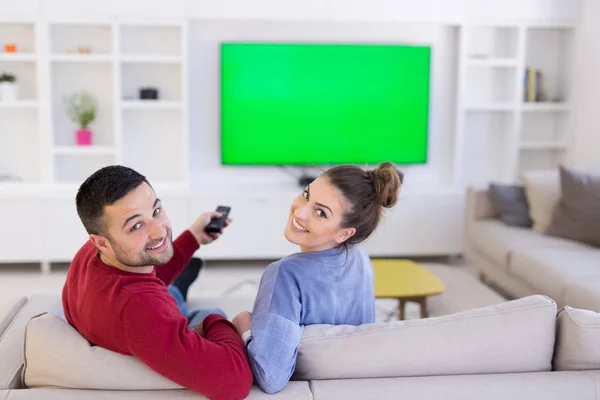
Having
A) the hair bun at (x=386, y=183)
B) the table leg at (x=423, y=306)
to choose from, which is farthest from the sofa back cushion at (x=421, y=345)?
the table leg at (x=423, y=306)

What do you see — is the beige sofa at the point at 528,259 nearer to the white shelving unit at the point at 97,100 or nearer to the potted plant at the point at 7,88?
the white shelving unit at the point at 97,100

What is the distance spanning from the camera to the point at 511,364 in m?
1.69

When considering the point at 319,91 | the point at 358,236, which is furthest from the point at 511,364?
the point at 319,91

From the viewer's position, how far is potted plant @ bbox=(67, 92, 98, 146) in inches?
203

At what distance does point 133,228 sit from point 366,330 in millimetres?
567

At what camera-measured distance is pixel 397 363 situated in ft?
5.45

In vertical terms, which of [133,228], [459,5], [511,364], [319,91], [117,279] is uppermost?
[459,5]

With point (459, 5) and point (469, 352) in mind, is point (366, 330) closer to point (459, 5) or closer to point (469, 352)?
point (469, 352)

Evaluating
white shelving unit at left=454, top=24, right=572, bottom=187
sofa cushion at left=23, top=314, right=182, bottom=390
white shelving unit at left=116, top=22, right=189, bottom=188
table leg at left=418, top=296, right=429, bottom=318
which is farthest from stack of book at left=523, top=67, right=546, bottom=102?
sofa cushion at left=23, top=314, right=182, bottom=390

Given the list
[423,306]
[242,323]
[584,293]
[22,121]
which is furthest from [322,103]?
[242,323]

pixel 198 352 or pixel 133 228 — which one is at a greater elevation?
pixel 133 228

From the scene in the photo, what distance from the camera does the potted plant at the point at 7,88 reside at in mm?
5031

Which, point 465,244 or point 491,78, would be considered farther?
point 491,78

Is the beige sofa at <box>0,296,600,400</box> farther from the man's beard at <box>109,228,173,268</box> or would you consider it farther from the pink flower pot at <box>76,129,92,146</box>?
the pink flower pot at <box>76,129,92,146</box>
